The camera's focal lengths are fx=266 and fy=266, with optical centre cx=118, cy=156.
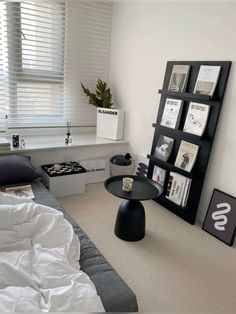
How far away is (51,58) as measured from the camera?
10.3ft

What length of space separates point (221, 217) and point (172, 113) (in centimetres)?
104

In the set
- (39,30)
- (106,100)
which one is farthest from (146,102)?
A: (39,30)

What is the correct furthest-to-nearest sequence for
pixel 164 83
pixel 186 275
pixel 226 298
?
pixel 164 83, pixel 186 275, pixel 226 298

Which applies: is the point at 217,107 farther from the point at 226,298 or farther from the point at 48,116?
the point at 48,116

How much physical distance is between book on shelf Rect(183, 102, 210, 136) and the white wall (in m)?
0.13

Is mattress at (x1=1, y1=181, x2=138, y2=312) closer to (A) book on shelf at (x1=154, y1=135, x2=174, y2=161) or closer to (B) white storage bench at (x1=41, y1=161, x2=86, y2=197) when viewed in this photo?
(B) white storage bench at (x1=41, y1=161, x2=86, y2=197)

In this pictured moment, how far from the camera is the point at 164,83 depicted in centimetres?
266

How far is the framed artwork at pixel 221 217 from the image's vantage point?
2.12m

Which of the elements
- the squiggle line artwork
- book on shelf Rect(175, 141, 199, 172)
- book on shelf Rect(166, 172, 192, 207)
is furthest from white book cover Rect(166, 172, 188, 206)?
the squiggle line artwork

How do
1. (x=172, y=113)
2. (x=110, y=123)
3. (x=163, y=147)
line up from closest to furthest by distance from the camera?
(x=172, y=113) → (x=163, y=147) → (x=110, y=123)

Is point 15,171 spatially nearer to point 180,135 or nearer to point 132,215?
point 132,215

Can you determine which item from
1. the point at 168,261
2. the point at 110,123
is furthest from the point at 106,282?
the point at 110,123

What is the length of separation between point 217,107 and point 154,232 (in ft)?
3.82

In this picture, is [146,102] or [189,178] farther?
[146,102]
